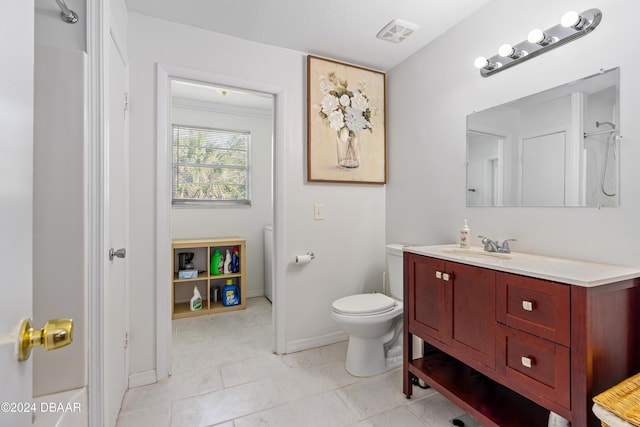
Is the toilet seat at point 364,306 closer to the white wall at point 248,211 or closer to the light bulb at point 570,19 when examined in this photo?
the light bulb at point 570,19

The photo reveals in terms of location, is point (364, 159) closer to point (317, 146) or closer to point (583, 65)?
point (317, 146)

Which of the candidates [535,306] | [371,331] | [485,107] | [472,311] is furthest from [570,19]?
[371,331]

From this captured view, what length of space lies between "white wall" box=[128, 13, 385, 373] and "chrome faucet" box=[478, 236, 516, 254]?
107cm

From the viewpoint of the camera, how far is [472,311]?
4.54 feet

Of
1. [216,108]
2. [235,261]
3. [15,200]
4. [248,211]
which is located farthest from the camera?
[248,211]

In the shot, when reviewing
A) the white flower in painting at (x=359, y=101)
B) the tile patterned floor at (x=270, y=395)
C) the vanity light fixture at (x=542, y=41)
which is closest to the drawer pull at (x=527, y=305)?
the tile patterned floor at (x=270, y=395)

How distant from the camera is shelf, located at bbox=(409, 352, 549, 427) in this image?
1324 mm

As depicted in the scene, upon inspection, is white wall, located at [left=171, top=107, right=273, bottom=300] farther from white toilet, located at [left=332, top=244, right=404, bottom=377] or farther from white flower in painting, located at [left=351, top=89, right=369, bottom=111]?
white toilet, located at [left=332, top=244, right=404, bottom=377]

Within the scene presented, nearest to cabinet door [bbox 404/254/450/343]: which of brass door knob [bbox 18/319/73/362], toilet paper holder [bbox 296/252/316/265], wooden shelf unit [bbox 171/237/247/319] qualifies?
toilet paper holder [bbox 296/252/316/265]

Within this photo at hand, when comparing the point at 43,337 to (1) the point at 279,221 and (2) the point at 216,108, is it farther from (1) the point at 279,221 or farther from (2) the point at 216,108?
(2) the point at 216,108

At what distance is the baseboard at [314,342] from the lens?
2.33 m

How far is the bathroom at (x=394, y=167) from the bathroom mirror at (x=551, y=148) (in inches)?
1.6

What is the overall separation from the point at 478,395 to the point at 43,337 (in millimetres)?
1718

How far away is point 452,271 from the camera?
1483 mm
